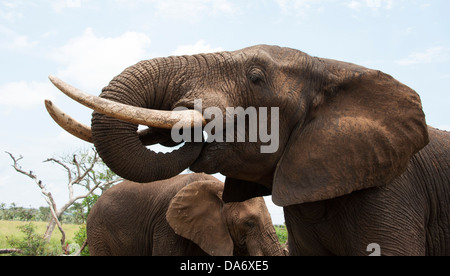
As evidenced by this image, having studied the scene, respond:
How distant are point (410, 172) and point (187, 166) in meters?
1.61

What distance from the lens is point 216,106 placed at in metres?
3.00

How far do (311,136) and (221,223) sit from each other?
376 cm

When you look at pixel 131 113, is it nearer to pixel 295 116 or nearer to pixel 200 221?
pixel 295 116

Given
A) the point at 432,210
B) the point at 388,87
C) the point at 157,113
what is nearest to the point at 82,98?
the point at 157,113

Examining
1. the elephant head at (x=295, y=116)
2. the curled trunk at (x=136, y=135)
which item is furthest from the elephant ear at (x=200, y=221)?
the curled trunk at (x=136, y=135)

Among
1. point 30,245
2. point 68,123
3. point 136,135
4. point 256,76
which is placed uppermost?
point 256,76

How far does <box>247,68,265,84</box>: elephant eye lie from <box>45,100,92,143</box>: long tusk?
3.54 ft

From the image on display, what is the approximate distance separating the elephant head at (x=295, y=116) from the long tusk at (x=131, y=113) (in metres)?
0.17

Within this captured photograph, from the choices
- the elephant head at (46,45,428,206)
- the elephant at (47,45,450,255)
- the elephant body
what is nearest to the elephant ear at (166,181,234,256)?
the elephant body

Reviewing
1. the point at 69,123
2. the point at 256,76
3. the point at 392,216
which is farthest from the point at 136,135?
the point at 392,216

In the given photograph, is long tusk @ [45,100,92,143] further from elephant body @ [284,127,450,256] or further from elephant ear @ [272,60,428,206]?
elephant body @ [284,127,450,256]

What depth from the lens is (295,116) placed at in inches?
127

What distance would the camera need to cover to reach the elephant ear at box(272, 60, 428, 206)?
3176mm

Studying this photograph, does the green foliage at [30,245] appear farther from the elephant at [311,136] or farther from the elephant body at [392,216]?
the elephant at [311,136]
